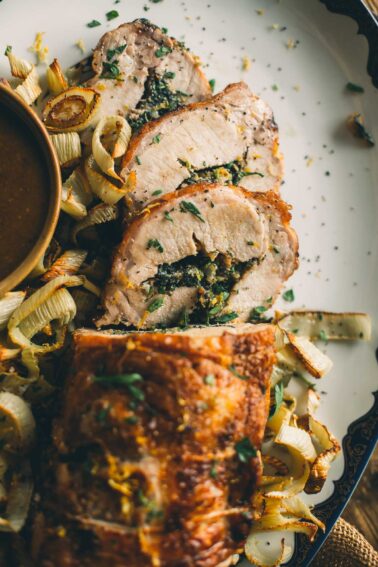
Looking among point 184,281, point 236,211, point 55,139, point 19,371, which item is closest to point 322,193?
point 236,211

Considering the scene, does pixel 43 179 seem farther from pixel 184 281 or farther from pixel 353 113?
pixel 353 113

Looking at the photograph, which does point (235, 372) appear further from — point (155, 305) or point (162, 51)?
point (162, 51)

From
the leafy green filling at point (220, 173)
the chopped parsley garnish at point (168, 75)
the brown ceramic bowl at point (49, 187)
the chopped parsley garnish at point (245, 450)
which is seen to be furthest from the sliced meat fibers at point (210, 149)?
the chopped parsley garnish at point (245, 450)

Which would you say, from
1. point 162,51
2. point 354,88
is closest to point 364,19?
point 354,88

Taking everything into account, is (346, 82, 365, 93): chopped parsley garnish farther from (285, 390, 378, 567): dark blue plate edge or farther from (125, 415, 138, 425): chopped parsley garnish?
(125, 415, 138, 425): chopped parsley garnish

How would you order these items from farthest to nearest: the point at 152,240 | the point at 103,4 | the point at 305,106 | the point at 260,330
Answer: the point at 305,106, the point at 103,4, the point at 152,240, the point at 260,330

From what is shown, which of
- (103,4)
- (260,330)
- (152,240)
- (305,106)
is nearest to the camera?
(260,330)
